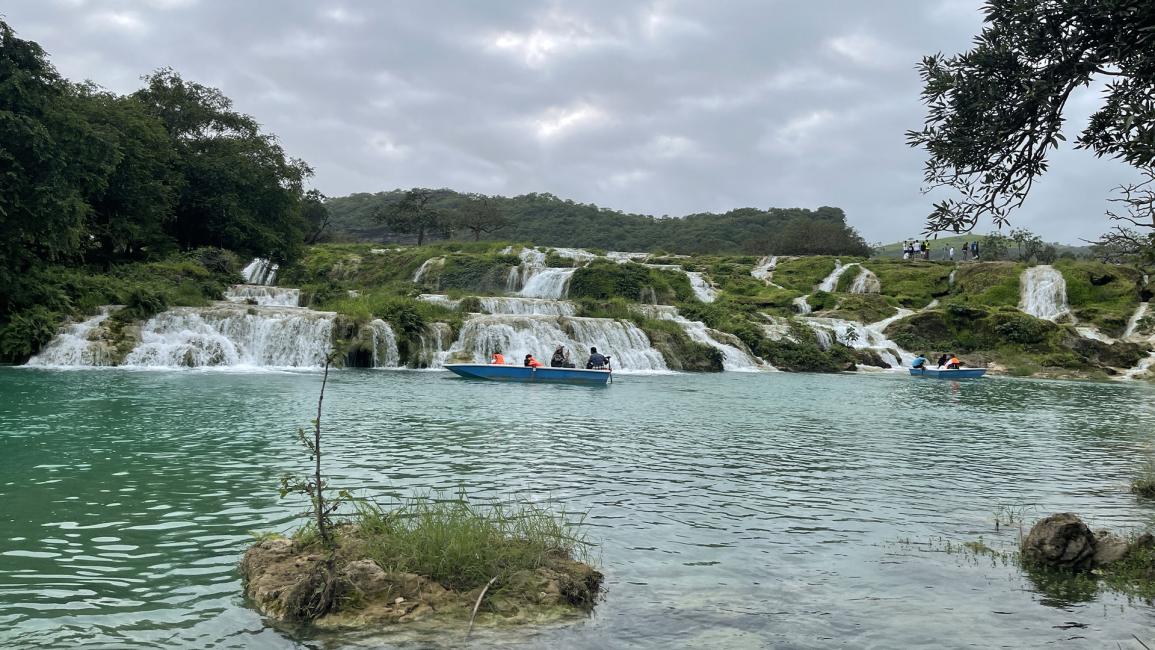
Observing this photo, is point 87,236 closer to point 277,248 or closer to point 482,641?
point 277,248

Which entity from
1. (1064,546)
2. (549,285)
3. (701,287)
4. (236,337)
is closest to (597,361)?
(236,337)

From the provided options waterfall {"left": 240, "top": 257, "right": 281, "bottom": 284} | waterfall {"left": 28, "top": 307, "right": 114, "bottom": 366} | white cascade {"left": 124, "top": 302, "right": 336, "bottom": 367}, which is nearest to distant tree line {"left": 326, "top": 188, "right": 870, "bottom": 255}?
waterfall {"left": 240, "top": 257, "right": 281, "bottom": 284}

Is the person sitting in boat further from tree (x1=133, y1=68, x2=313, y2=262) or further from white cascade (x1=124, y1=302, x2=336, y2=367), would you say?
tree (x1=133, y1=68, x2=313, y2=262)

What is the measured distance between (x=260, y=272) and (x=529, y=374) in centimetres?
3856

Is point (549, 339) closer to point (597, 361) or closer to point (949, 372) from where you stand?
point (597, 361)

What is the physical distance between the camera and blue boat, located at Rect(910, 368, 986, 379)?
38031 mm

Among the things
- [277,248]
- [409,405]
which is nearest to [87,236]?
[277,248]

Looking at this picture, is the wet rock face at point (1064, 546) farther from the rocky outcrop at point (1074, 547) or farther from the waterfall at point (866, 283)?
the waterfall at point (866, 283)

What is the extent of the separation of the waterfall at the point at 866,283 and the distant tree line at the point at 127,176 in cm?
4160

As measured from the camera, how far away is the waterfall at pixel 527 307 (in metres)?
42.1

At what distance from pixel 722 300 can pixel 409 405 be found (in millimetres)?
37489

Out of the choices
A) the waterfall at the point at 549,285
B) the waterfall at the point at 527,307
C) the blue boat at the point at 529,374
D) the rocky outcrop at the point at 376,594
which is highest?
the waterfall at the point at 549,285

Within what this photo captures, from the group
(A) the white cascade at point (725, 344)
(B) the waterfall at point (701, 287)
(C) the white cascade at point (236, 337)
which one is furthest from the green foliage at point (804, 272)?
(C) the white cascade at point (236, 337)

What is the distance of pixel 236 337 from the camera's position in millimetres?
31938
